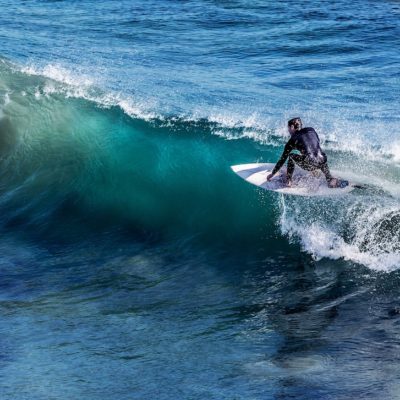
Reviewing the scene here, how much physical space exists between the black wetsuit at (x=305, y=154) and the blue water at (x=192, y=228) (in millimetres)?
904

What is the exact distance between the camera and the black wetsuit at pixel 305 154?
1343cm

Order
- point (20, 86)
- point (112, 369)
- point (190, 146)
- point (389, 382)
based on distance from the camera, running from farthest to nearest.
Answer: point (20, 86)
point (190, 146)
point (112, 369)
point (389, 382)

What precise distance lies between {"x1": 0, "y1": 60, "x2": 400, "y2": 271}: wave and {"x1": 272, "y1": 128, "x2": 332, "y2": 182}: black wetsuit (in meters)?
0.90

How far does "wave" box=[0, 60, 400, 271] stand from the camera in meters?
14.1

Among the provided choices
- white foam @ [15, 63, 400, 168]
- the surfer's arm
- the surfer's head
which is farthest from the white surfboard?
white foam @ [15, 63, 400, 168]

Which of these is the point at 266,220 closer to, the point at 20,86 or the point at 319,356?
the point at 319,356

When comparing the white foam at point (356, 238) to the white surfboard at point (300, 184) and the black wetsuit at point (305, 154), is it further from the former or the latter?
the black wetsuit at point (305, 154)

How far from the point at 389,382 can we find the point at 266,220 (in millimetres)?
6008

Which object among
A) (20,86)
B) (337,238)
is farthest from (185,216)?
(20,86)

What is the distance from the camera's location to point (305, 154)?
13.6m

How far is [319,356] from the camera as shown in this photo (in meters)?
10.3

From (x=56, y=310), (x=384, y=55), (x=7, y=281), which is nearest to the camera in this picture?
(x=56, y=310)

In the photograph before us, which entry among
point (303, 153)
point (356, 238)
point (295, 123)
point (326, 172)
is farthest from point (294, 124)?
point (356, 238)

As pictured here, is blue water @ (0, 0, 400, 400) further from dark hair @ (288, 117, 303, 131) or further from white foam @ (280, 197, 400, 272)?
dark hair @ (288, 117, 303, 131)
